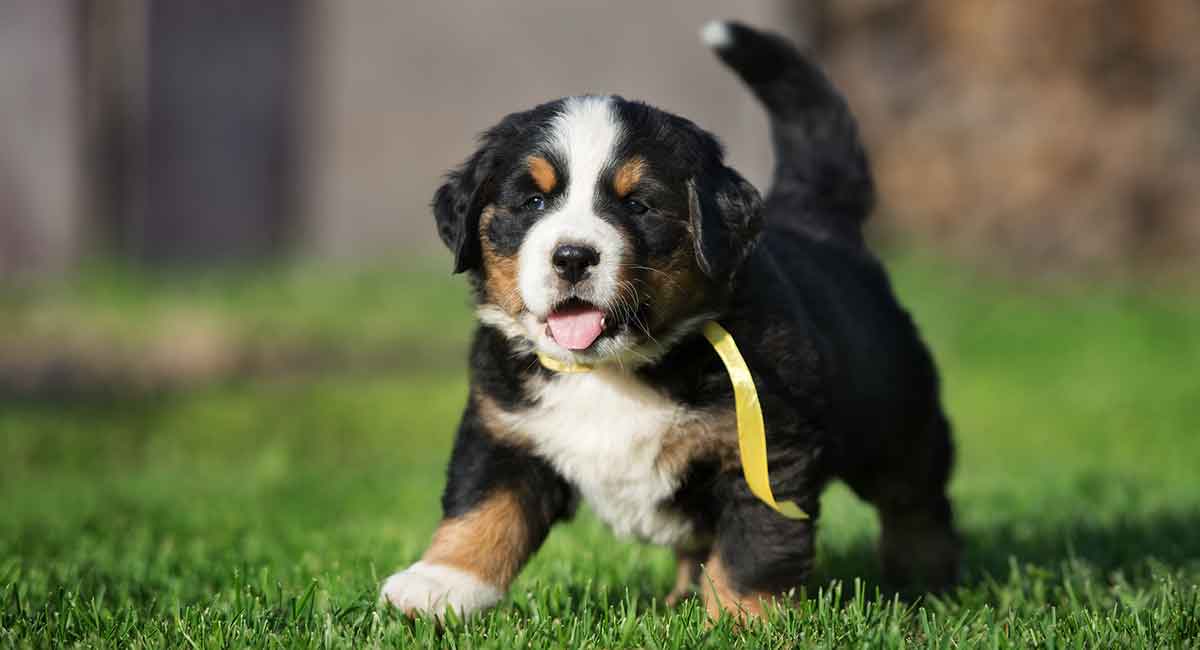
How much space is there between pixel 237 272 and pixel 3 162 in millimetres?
1840

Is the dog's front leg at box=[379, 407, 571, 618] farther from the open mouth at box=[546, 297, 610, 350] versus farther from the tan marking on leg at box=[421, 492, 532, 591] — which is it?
the open mouth at box=[546, 297, 610, 350]

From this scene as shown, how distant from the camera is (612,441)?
322 centimetres

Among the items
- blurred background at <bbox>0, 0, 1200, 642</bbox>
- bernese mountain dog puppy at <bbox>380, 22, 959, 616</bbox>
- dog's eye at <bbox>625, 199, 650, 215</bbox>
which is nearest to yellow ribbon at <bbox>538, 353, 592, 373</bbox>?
bernese mountain dog puppy at <bbox>380, 22, 959, 616</bbox>

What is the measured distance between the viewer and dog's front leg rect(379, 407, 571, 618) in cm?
316

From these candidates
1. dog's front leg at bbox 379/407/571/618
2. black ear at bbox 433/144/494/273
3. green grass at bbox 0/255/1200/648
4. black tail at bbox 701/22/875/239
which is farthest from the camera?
black tail at bbox 701/22/875/239

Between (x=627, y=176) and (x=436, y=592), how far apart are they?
3.33 ft

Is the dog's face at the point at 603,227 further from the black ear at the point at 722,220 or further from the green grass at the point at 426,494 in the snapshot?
the green grass at the point at 426,494

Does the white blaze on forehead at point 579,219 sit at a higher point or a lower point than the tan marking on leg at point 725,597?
higher

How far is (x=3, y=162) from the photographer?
34.3 feet

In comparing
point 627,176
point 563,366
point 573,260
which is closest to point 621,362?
point 563,366

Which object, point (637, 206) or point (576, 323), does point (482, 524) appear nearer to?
point (576, 323)

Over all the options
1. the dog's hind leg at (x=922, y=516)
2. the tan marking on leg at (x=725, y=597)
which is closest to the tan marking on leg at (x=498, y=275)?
the tan marking on leg at (x=725, y=597)

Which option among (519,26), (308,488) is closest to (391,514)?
(308,488)

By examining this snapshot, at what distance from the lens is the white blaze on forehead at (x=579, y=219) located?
3.10 m
